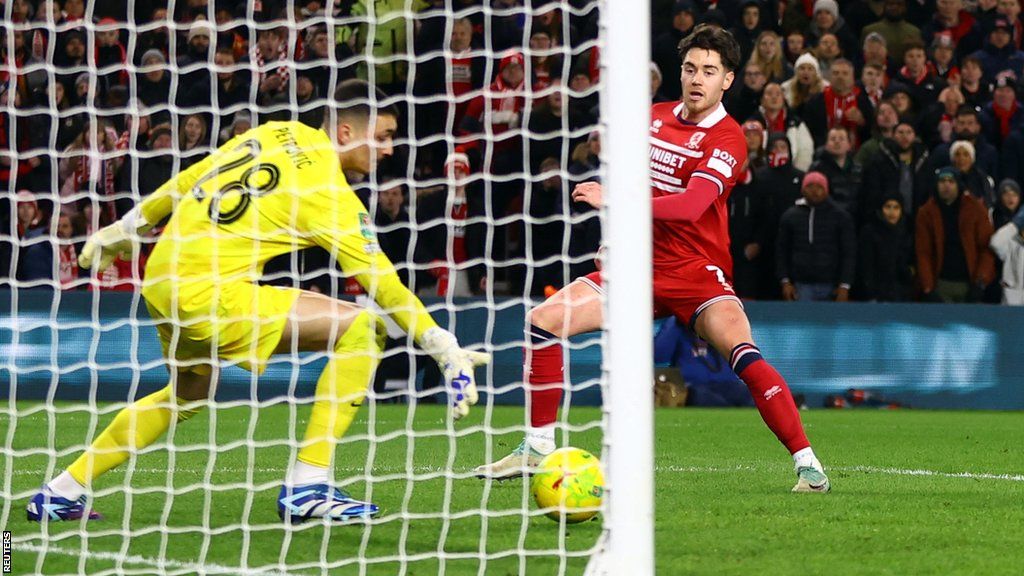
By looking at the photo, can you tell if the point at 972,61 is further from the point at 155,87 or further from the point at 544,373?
the point at 544,373

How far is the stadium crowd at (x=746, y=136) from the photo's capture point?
39.3ft

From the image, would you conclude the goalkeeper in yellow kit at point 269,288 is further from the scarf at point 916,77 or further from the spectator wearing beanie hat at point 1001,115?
the spectator wearing beanie hat at point 1001,115

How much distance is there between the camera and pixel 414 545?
5293mm

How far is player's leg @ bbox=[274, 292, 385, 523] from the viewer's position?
566 centimetres

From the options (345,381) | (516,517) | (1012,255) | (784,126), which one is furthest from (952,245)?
(345,381)

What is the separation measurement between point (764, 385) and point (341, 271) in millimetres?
4444

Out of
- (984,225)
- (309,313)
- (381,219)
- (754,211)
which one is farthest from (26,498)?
(984,225)

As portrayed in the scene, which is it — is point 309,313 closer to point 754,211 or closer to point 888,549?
point 888,549

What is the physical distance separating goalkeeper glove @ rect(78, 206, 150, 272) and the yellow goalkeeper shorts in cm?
35

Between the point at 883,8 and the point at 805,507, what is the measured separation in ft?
A: 34.1

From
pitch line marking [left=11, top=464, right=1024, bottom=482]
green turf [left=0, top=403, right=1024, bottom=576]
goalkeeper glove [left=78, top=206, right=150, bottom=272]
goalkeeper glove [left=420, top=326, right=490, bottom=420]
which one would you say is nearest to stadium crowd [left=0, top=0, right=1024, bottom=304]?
green turf [left=0, top=403, right=1024, bottom=576]

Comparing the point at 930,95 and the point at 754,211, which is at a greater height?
the point at 930,95

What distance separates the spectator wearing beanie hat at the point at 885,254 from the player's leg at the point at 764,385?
23.1ft

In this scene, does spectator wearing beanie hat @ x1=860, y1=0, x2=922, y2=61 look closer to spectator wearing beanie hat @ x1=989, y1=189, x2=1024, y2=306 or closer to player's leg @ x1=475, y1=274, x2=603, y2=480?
spectator wearing beanie hat @ x1=989, y1=189, x2=1024, y2=306
